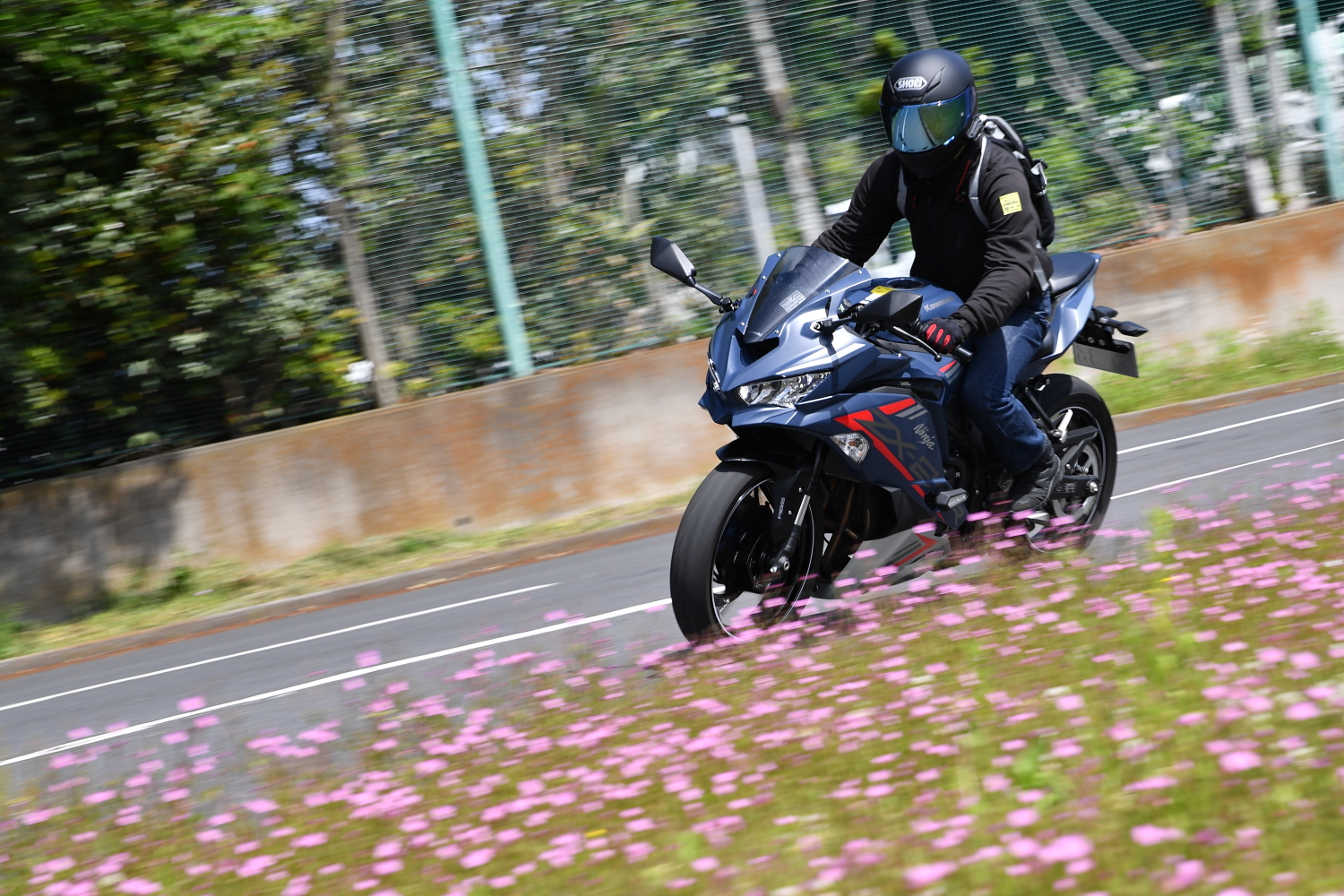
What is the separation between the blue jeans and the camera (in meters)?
4.93

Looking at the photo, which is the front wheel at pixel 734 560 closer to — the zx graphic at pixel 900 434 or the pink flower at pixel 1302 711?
the zx graphic at pixel 900 434

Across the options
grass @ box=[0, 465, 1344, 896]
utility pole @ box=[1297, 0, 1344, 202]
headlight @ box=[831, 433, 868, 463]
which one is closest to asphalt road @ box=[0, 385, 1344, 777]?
grass @ box=[0, 465, 1344, 896]

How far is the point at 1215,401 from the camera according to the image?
9844 mm

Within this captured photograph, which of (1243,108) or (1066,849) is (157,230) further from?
(1243,108)

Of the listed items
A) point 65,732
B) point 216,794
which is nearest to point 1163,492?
point 216,794

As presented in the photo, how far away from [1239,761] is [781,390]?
2.02 metres

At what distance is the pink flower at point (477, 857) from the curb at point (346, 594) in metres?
5.20

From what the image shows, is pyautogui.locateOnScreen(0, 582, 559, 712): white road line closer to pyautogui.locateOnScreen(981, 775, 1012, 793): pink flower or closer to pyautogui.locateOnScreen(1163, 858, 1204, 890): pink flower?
pyautogui.locateOnScreen(981, 775, 1012, 793): pink flower

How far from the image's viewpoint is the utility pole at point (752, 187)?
406 inches

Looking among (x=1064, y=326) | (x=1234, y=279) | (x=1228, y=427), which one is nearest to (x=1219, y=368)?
(x=1234, y=279)

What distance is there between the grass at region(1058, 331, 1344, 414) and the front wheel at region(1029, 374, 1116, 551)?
460 cm

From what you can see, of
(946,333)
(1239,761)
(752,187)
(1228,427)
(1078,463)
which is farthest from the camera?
(752,187)

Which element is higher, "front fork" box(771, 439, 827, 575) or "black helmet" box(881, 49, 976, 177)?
"black helmet" box(881, 49, 976, 177)

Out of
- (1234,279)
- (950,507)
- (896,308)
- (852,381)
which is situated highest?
(896,308)
